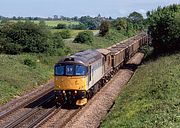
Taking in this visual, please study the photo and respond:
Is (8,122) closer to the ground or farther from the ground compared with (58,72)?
closer to the ground

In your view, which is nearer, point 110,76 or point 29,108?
point 29,108

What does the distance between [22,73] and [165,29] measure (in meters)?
20.7

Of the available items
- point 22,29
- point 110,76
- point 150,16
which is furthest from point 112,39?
point 110,76

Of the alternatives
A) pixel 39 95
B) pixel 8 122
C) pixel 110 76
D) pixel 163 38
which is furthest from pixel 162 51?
pixel 8 122

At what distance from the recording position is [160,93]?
24.5 m

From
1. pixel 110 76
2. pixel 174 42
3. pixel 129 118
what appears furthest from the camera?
pixel 174 42

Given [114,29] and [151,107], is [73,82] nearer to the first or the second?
[151,107]

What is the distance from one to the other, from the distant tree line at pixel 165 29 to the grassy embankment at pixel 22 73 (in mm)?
13141

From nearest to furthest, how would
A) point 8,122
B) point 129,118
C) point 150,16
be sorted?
point 129,118, point 8,122, point 150,16

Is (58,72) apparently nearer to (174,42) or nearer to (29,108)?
(29,108)

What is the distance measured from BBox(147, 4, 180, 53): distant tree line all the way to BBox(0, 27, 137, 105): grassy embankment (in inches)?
517

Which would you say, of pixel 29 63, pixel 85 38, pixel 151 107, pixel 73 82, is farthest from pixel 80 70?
pixel 85 38

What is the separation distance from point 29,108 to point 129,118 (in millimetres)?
9612

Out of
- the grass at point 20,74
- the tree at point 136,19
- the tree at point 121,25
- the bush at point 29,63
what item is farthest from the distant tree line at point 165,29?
the tree at point 136,19
